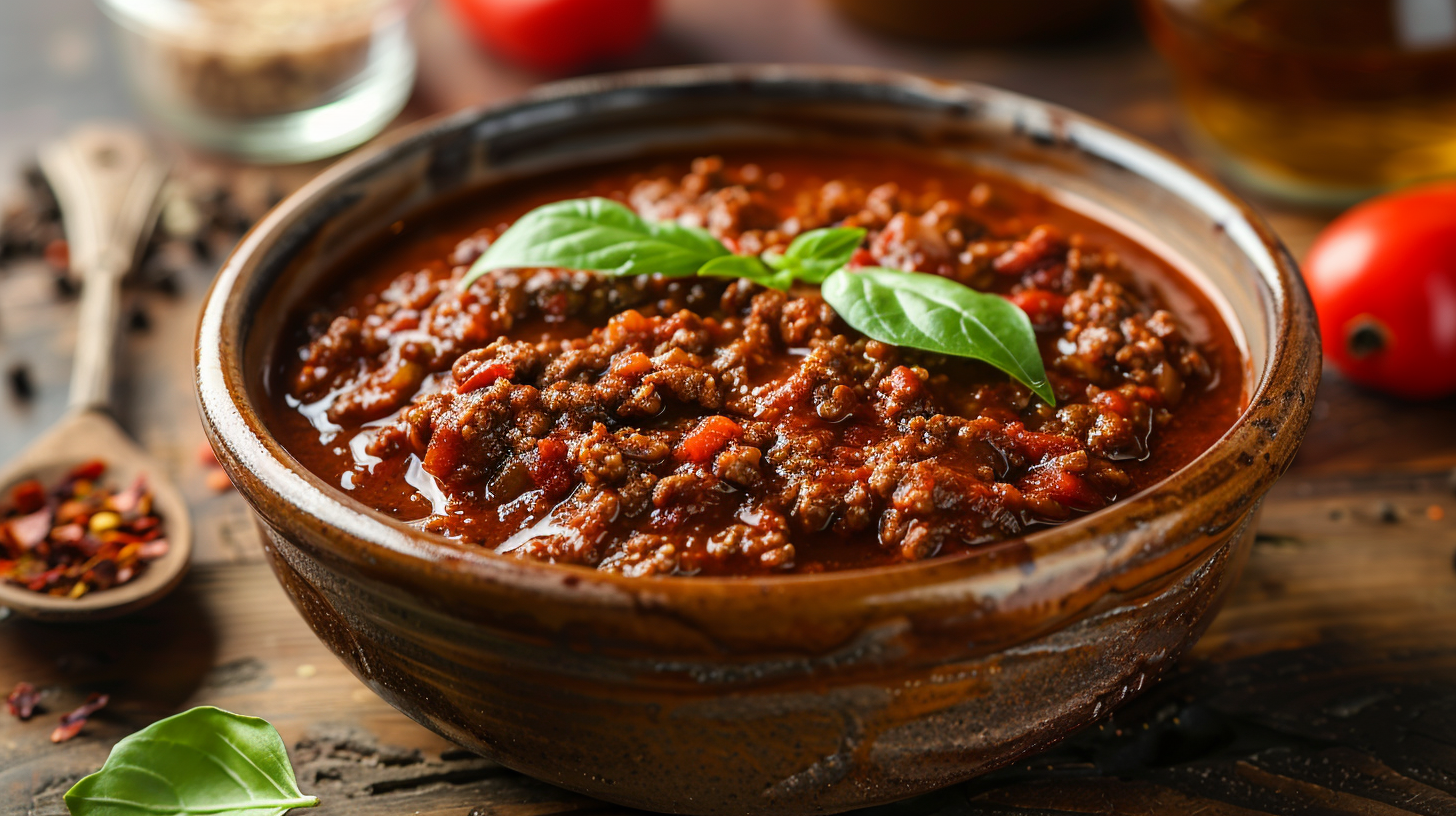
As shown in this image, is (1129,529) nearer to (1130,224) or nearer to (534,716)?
(534,716)

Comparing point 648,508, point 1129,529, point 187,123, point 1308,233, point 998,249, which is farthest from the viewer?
point 187,123

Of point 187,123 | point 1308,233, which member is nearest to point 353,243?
point 187,123

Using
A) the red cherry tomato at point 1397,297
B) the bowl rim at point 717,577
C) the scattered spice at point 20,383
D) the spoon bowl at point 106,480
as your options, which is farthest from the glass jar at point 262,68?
the red cherry tomato at point 1397,297

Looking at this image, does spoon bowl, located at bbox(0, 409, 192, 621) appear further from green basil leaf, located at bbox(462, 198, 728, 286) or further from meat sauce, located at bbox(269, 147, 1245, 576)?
green basil leaf, located at bbox(462, 198, 728, 286)

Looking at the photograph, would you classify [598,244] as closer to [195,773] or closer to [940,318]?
[940,318]

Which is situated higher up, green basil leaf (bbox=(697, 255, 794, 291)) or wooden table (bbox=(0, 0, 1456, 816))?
green basil leaf (bbox=(697, 255, 794, 291))

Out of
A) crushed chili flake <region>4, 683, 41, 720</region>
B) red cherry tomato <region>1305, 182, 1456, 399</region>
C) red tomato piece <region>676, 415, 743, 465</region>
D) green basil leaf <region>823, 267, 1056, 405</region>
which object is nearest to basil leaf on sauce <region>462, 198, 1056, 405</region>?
green basil leaf <region>823, 267, 1056, 405</region>
